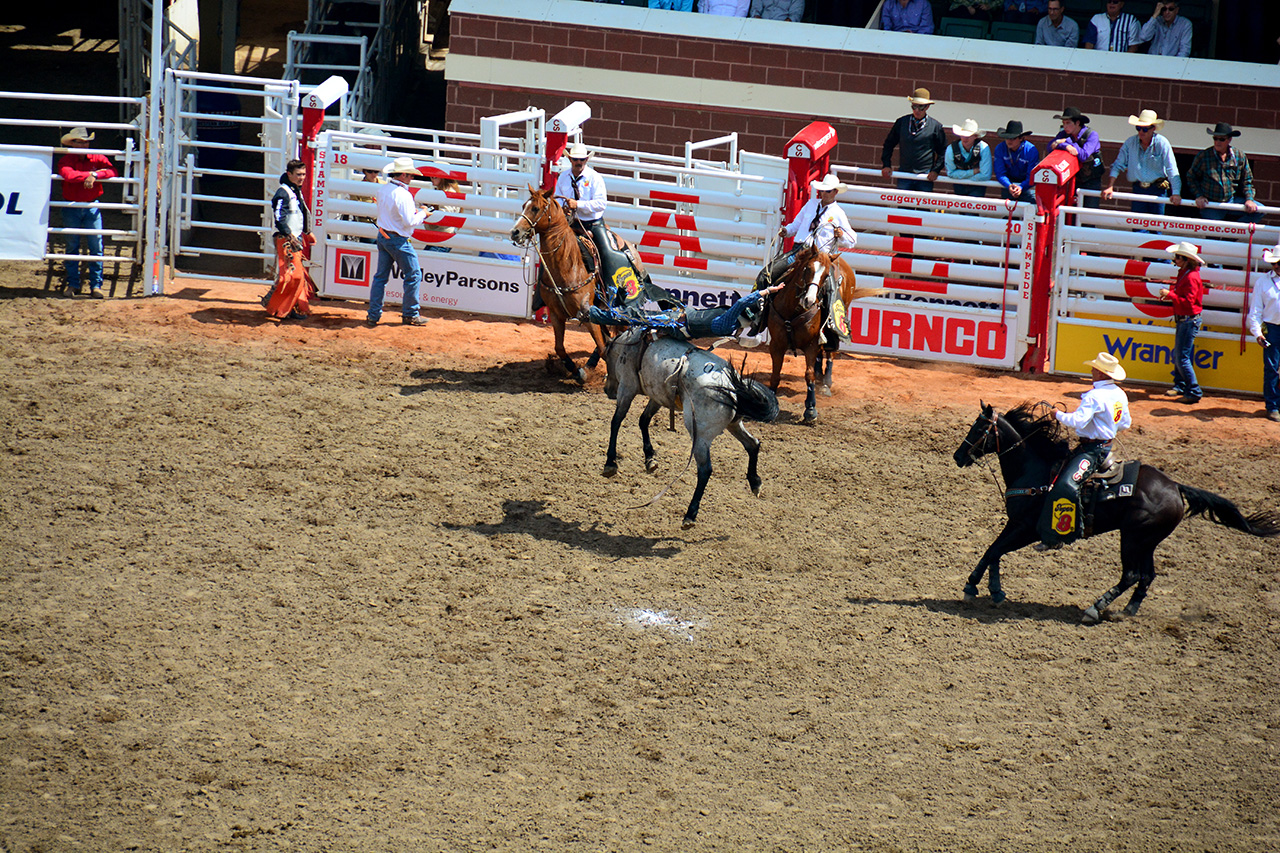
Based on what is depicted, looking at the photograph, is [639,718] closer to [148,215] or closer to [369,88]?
[148,215]

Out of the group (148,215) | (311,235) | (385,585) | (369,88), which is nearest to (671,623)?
(385,585)

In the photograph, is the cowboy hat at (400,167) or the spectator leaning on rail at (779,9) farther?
the spectator leaning on rail at (779,9)

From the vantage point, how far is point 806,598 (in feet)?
26.2

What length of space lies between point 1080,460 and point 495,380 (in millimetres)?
6040

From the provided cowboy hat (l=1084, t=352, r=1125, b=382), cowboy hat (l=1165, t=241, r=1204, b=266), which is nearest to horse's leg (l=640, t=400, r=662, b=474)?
cowboy hat (l=1084, t=352, r=1125, b=382)

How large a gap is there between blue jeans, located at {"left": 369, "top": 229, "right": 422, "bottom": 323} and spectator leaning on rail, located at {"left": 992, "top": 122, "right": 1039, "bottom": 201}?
6.90 metres

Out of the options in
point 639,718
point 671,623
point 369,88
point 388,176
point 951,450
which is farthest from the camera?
point 369,88

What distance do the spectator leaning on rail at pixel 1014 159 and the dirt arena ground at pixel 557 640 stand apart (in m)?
4.44

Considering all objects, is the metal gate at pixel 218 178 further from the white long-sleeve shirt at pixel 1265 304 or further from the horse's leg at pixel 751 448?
the white long-sleeve shirt at pixel 1265 304

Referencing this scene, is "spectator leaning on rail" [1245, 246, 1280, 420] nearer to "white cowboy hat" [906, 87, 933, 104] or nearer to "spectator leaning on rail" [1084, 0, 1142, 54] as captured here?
"white cowboy hat" [906, 87, 933, 104]

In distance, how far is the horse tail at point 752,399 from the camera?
28.4ft

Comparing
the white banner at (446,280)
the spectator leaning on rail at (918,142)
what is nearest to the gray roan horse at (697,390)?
the white banner at (446,280)

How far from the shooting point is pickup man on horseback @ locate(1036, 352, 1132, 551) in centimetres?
763

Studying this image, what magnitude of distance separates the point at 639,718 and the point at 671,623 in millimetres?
1110
